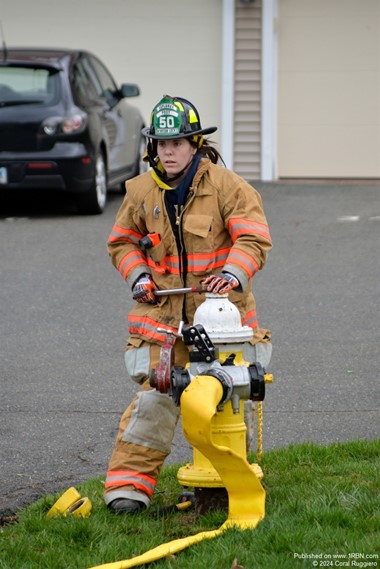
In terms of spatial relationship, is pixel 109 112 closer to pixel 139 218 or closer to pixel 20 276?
pixel 20 276

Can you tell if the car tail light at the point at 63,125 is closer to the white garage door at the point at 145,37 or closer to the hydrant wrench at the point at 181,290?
the white garage door at the point at 145,37

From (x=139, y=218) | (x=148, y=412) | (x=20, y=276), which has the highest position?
(x=139, y=218)

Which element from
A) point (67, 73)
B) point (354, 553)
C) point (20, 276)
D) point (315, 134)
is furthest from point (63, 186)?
point (354, 553)

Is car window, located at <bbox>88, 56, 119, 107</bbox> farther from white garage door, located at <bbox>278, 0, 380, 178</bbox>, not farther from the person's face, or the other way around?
the person's face

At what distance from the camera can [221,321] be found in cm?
453

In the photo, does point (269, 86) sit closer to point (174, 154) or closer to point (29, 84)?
point (29, 84)

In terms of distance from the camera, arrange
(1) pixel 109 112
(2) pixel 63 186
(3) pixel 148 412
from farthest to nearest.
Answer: (1) pixel 109 112, (2) pixel 63 186, (3) pixel 148 412

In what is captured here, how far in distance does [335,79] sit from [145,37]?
9.05ft

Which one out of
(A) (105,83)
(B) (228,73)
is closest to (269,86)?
(B) (228,73)

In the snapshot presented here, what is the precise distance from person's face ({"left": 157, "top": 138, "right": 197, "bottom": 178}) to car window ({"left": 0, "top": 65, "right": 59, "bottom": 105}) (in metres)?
8.22

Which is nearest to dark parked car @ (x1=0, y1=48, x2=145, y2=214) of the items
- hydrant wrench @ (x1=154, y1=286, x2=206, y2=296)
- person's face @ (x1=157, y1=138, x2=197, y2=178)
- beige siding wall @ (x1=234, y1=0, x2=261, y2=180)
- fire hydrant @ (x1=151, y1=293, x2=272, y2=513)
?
beige siding wall @ (x1=234, y1=0, x2=261, y2=180)

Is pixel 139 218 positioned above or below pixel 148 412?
above

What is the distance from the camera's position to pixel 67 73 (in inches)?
516

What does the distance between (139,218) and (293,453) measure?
134 centimetres
